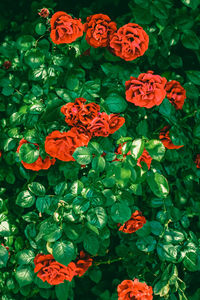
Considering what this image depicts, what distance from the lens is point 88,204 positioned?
4.11ft

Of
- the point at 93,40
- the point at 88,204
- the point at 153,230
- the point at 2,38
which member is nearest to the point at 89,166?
the point at 88,204

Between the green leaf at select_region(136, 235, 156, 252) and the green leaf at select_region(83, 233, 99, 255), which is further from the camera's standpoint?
the green leaf at select_region(136, 235, 156, 252)

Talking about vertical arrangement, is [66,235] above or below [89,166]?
below

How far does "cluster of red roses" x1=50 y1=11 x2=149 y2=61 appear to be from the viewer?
4.39ft

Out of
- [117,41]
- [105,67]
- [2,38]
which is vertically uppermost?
[117,41]

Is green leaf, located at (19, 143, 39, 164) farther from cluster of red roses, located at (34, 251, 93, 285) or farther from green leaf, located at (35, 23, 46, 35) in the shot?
green leaf, located at (35, 23, 46, 35)

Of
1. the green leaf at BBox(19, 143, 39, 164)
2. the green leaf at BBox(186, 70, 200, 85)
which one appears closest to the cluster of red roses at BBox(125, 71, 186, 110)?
the green leaf at BBox(186, 70, 200, 85)

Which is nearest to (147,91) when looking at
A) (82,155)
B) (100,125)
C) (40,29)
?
(100,125)

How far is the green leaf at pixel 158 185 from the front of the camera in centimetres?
125

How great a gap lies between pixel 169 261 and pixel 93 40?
3.24 feet

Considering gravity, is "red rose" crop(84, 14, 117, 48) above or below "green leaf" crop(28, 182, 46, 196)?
above

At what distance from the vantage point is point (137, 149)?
116cm

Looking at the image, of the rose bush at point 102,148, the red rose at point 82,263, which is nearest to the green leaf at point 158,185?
the rose bush at point 102,148

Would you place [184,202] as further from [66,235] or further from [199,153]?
[66,235]
